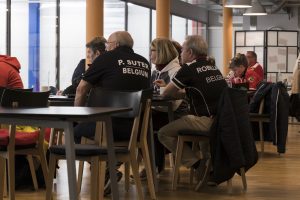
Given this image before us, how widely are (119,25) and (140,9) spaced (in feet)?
3.72

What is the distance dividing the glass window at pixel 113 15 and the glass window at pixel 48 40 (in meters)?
2.40

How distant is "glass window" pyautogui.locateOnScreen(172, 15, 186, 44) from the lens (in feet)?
64.4

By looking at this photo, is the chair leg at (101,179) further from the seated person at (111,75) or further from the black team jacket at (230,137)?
the black team jacket at (230,137)

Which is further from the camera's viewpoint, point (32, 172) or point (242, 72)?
point (242, 72)

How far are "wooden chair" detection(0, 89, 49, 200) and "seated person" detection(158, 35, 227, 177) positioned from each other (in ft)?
3.82

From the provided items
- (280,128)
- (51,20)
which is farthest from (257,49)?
(280,128)

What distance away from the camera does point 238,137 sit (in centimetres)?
505

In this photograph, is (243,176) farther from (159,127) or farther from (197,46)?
(197,46)

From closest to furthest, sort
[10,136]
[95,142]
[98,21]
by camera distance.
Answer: [10,136] → [95,142] → [98,21]

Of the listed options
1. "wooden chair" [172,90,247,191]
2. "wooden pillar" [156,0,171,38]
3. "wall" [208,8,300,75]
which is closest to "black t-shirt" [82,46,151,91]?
"wooden chair" [172,90,247,191]

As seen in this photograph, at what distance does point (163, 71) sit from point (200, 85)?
80 cm

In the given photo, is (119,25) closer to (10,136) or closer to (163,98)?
(163,98)

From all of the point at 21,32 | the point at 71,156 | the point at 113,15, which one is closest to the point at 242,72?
the point at 21,32

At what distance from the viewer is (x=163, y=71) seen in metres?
6.04
